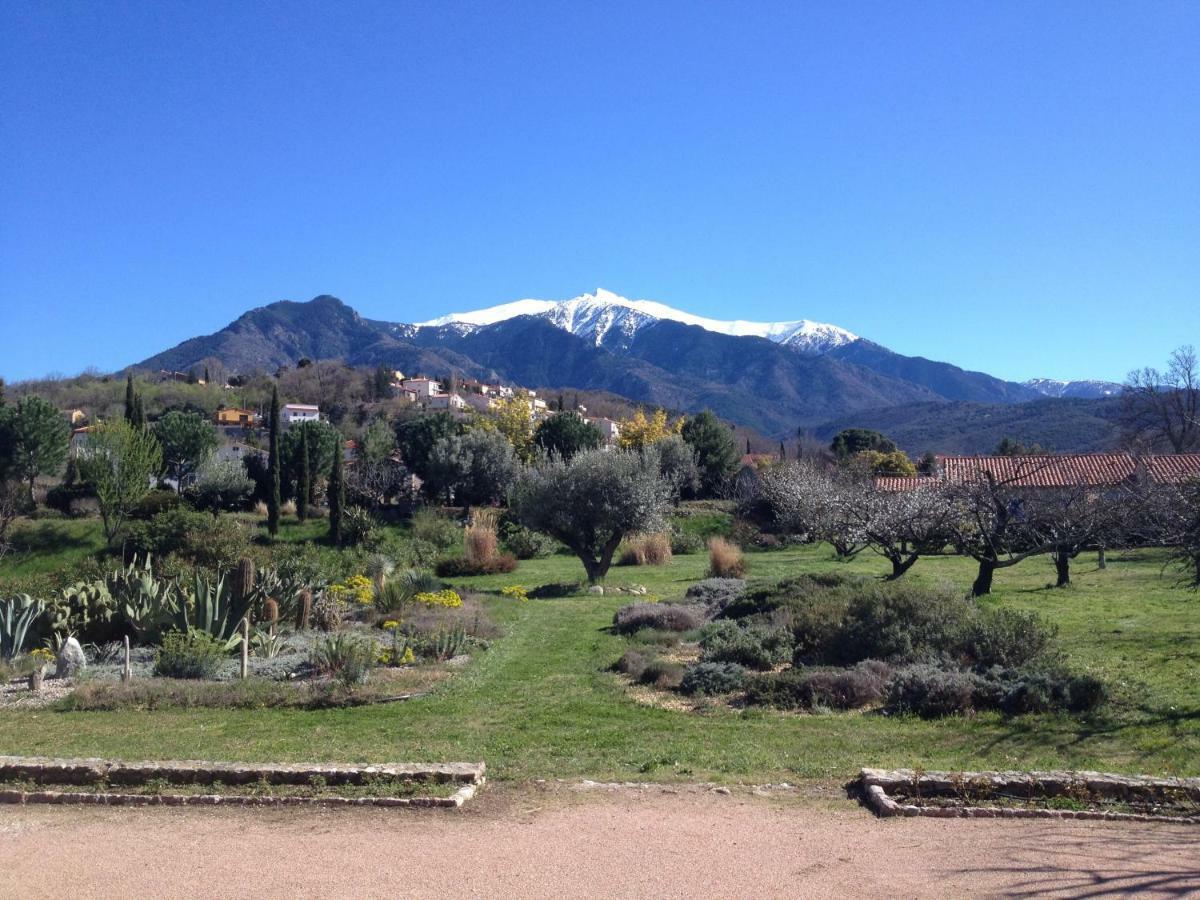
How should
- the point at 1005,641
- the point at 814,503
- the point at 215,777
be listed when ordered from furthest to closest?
the point at 814,503 < the point at 1005,641 < the point at 215,777

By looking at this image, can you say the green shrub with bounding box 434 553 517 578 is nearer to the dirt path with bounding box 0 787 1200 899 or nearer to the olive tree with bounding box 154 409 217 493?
the dirt path with bounding box 0 787 1200 899

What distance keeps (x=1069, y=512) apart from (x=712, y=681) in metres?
10.7

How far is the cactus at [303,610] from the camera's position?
53.6 feet

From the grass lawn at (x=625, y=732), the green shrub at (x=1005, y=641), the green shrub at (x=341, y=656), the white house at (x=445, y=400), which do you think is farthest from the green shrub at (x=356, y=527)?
the white house at (x=445, y=400)

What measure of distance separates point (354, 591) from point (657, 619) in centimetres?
666

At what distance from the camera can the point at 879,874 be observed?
19.0ft

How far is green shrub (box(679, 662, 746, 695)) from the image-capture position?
11344 millimetres

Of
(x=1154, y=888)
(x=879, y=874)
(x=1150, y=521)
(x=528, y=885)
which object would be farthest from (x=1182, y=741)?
(x=528, y=885)

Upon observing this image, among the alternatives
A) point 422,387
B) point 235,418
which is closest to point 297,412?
point 235,418

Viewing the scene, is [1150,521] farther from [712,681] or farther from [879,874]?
[879,874]

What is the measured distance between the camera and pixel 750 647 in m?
12.8

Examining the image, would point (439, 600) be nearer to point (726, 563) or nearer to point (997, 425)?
point (726, 563)

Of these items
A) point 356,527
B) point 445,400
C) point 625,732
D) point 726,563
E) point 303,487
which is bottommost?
point 625,732

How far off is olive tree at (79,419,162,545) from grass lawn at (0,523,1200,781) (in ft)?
102
